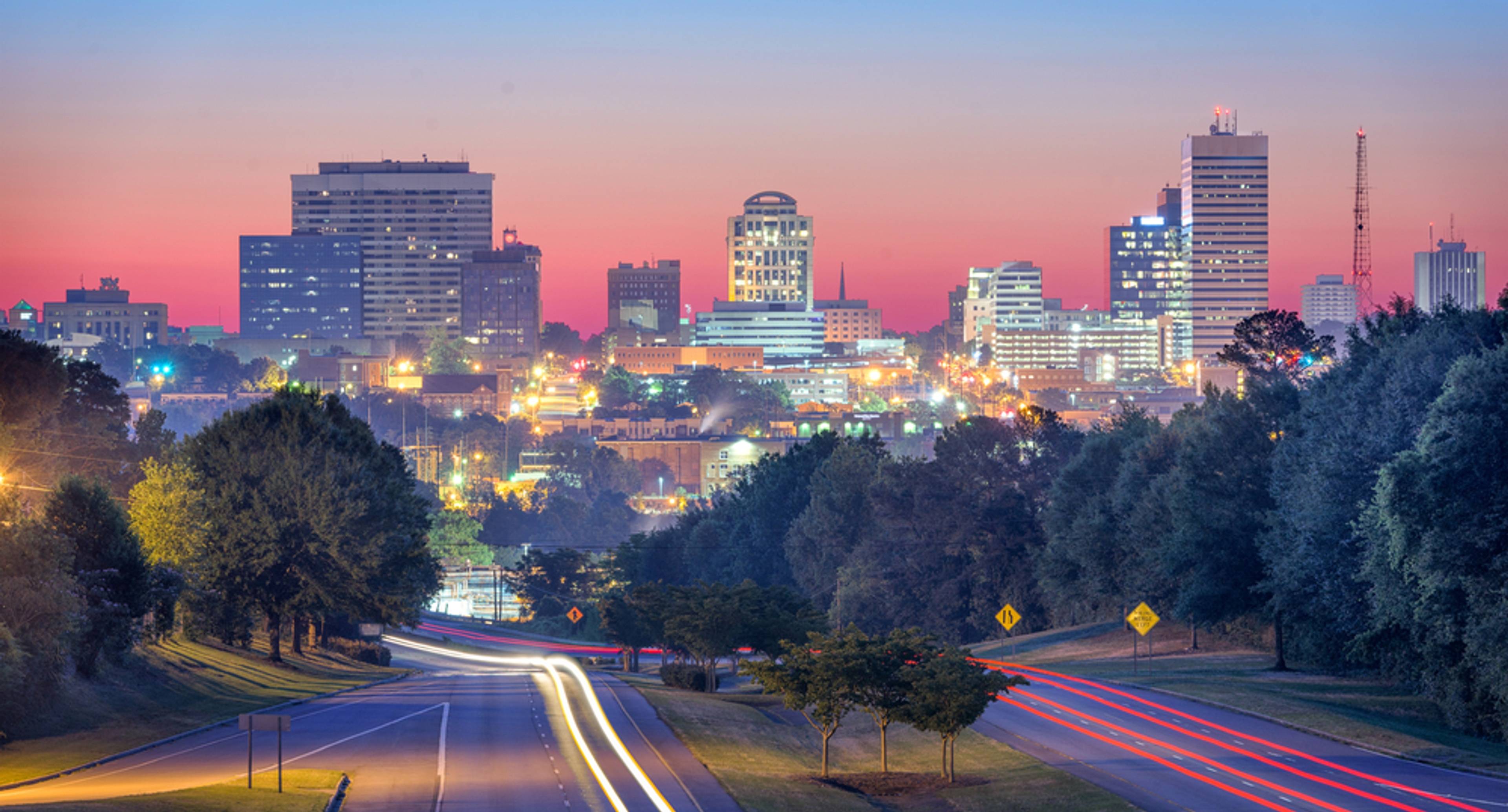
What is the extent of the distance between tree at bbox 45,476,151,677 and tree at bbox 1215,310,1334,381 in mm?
72715

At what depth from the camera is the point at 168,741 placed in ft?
161

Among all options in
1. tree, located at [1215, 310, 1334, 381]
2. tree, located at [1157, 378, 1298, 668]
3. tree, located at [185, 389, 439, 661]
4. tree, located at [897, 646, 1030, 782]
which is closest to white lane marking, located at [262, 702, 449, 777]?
tree, located at [897, 646, 1030, 782]

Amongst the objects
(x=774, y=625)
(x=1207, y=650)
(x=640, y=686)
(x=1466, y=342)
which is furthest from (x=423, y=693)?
(x=1466, y=342)

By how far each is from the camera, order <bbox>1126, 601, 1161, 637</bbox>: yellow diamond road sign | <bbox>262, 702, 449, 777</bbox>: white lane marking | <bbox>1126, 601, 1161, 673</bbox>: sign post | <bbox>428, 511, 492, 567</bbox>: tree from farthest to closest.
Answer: <bbox>428, 511, 492, 567</bbox>: tree < <bbox>1126, 601, 1161, 637</bbox>: yellow diamond road sign < <bbox>1126, 601, 1161, 673</bbox>: sign post < <bbox>262, 702, 449, 777</bbox>: white lane marking

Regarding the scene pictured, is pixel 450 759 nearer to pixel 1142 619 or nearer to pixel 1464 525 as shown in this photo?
pixel 1142 619

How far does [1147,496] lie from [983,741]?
103ft

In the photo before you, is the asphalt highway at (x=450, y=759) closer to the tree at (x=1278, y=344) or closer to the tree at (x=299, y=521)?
the tree at (x=299, y=521)

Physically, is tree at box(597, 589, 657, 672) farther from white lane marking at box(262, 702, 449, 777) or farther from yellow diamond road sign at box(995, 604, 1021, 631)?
white lane marking at box(262, 702, 449, 777)

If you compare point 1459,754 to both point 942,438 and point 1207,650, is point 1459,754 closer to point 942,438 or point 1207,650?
point 1207,650

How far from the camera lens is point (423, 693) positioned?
213ft

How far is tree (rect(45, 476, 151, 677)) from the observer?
55.3m

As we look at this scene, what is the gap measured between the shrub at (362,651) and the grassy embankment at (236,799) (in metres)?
48.7

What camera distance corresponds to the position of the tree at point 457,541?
598 ft

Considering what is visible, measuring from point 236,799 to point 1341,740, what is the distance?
103 feet
